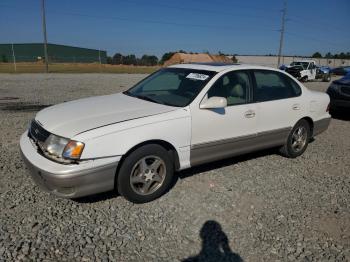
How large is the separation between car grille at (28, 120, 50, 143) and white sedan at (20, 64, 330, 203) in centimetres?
1

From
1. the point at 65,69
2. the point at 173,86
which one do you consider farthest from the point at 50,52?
the point at 173,86

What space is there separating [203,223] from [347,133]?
5.84 metres

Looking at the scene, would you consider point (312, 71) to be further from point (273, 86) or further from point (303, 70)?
point (273, 86)

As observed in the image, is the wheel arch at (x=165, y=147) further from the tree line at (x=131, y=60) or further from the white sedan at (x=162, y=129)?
the tree line at (x=131, y=60)

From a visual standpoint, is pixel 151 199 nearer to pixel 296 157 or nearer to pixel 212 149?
pixel 212 149

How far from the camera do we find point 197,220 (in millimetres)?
3502

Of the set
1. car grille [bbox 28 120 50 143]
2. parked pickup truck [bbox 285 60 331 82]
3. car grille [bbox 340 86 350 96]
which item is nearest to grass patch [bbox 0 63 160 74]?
parked pickup truck [bbox 285 60 331 82]

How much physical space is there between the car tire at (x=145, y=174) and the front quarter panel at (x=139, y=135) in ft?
0.44

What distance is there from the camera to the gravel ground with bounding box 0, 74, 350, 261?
9.72ft

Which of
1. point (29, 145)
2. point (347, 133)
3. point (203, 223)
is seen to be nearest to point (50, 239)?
point (29, 145)

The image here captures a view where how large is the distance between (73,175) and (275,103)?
3239mm

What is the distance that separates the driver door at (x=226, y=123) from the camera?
409 cm

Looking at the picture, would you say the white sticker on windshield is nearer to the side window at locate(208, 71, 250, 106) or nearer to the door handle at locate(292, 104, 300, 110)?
the side window at locate(208, 71, 250, 106)

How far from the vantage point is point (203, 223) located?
3.45 m
